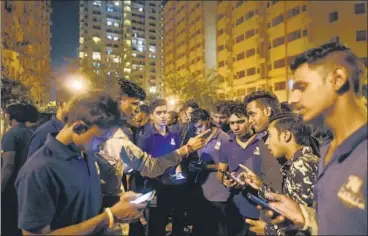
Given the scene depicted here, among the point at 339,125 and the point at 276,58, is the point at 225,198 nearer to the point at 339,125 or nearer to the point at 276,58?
the point at 339,125

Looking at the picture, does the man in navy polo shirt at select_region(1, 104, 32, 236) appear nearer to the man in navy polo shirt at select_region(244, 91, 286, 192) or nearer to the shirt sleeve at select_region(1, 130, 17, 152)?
the shirt sleeve at select_region(1, 130, 17, 152)

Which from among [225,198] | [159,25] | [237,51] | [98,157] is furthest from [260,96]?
[159,25]

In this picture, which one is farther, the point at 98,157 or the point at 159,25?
the point at 159,25

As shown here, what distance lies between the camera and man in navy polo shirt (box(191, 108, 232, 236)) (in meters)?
5.09

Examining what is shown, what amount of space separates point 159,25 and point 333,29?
11621cm

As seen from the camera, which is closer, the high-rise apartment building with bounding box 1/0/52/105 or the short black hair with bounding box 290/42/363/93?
the short black hair with bounding box 290/42/363/93

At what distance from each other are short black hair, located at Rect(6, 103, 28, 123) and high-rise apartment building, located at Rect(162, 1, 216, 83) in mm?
65647

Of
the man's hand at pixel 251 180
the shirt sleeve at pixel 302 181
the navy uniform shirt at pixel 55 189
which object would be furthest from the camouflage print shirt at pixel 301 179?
the navy uniform shirt at pixel 55 189

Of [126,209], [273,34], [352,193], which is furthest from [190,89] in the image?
[352,193]

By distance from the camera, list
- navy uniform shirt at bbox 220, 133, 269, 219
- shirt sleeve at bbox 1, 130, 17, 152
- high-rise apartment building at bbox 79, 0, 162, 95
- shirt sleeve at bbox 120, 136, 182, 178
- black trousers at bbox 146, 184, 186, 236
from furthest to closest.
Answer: high-rise apartment building at bbox 79, 0, 162, 95
black trousers at bbox 146, 184, 186, 236
navy uniform shirt at bbox 220, 133, 269, 219
shirt sleeve at bbox 1, 130, 17, 152
shirt sleeve at bbox 120, 136, 182, 178

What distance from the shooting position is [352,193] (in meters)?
1.74

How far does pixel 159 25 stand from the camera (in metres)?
156

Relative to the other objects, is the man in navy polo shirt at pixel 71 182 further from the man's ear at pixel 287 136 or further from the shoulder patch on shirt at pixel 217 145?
the shoulder patch on shirt at pixel 217 145

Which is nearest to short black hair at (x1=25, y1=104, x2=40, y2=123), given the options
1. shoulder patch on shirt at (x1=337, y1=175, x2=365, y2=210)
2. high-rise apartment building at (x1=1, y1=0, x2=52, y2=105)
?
shoulder patch on shirt at (x1=337, y1=175, x2=365, y2=210)
